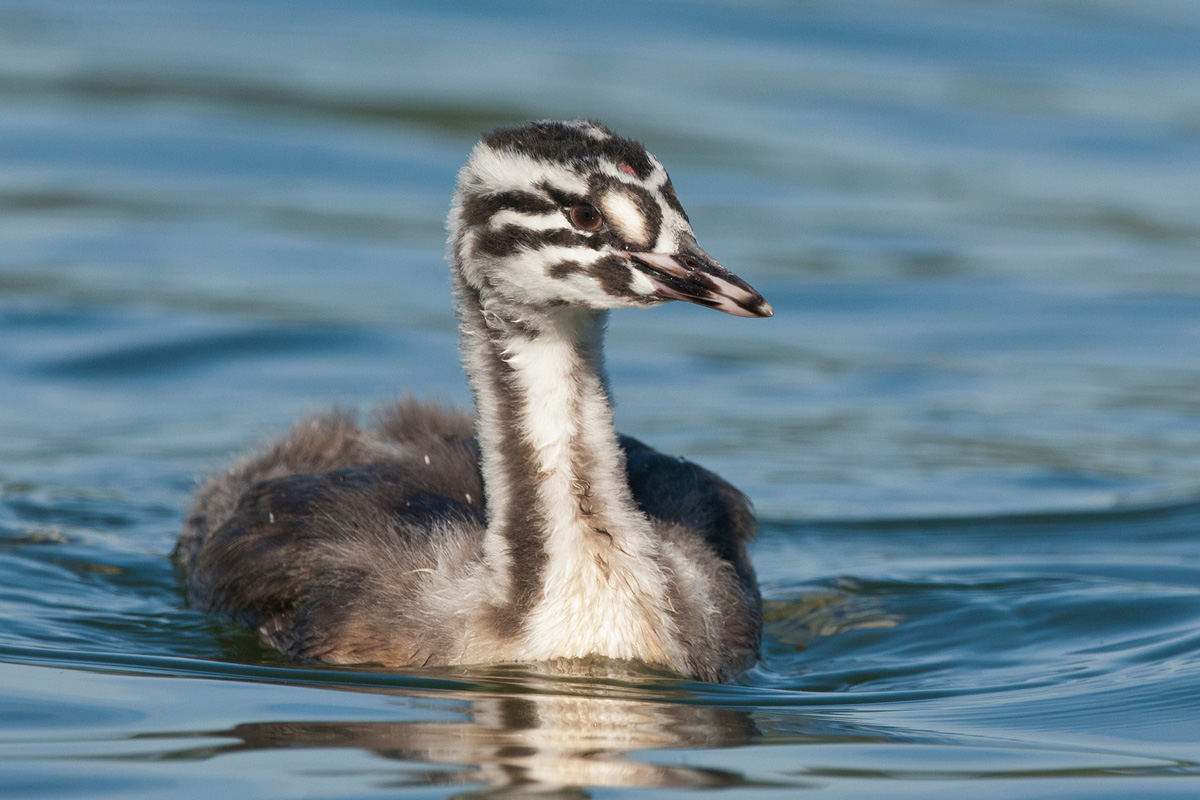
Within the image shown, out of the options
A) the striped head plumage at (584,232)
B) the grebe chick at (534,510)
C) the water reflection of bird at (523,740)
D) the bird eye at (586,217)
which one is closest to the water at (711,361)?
the water reflection of bird at (523,740)

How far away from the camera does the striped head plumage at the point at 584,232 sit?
289 inches

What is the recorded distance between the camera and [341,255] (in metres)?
17.3

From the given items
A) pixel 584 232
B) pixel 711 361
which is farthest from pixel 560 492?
pixel 711 361

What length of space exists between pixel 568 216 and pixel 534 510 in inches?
48.1

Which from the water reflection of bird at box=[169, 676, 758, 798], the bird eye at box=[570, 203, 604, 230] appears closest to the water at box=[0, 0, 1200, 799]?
the water reflection of bird at box=[169, 676, 758, 798]

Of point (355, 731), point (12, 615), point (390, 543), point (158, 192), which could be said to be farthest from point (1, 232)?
point (355, 731)

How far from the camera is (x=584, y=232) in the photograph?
24.4 feet

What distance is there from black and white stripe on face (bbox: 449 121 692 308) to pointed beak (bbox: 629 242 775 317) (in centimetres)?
4

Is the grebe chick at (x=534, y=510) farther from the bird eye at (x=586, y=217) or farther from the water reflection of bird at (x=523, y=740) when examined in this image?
the water reflection of bird at (x=523, y=740)

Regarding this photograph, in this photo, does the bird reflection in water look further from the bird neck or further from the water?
the bird neck

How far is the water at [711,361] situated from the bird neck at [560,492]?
0.25m

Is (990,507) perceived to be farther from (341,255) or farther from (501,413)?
(341,255)

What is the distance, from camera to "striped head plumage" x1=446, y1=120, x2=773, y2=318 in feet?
24.0

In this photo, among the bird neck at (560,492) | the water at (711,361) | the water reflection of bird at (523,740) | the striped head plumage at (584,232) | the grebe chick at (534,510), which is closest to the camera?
the water reflection of bird at (523,740)
